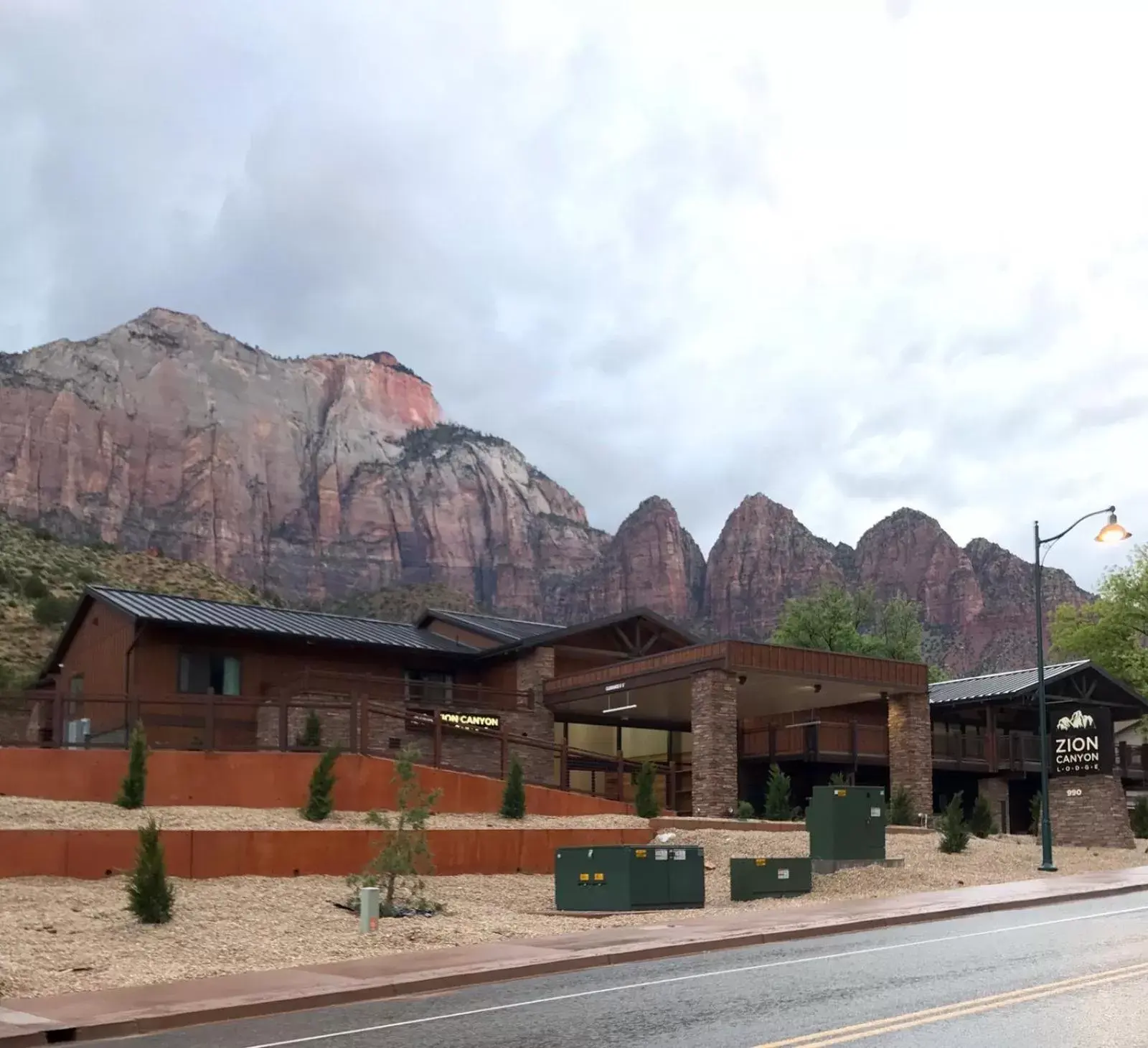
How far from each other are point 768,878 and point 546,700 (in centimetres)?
1788

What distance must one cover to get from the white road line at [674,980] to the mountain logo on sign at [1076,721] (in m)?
15.9

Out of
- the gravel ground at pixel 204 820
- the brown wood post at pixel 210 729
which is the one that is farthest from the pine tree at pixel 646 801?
the brown wood post at pixel 210 729

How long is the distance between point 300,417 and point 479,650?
152m

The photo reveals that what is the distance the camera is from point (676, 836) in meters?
29.3

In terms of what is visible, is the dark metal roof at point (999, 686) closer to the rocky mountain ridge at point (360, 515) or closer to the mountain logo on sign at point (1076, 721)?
the mountain logo on sign at point (1076, 721)

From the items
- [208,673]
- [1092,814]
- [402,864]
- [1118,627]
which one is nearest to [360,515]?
[1118,627]

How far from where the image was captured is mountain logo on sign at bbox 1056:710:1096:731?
35906mm

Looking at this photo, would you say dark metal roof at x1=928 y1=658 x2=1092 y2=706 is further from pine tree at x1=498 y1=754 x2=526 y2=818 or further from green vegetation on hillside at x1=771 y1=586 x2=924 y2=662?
green vegetation on hillside at x1=771 y1=586 x2=924 y2=662

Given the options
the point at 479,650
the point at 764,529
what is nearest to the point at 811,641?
the point at 479,650

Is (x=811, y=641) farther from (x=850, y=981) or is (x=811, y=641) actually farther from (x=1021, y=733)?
(x=850, y=981)

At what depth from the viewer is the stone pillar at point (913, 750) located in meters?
37.7

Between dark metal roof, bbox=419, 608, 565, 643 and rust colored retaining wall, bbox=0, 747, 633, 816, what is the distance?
36.5ft

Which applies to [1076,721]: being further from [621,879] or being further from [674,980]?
[674,980]

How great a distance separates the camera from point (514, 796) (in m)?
29.9
